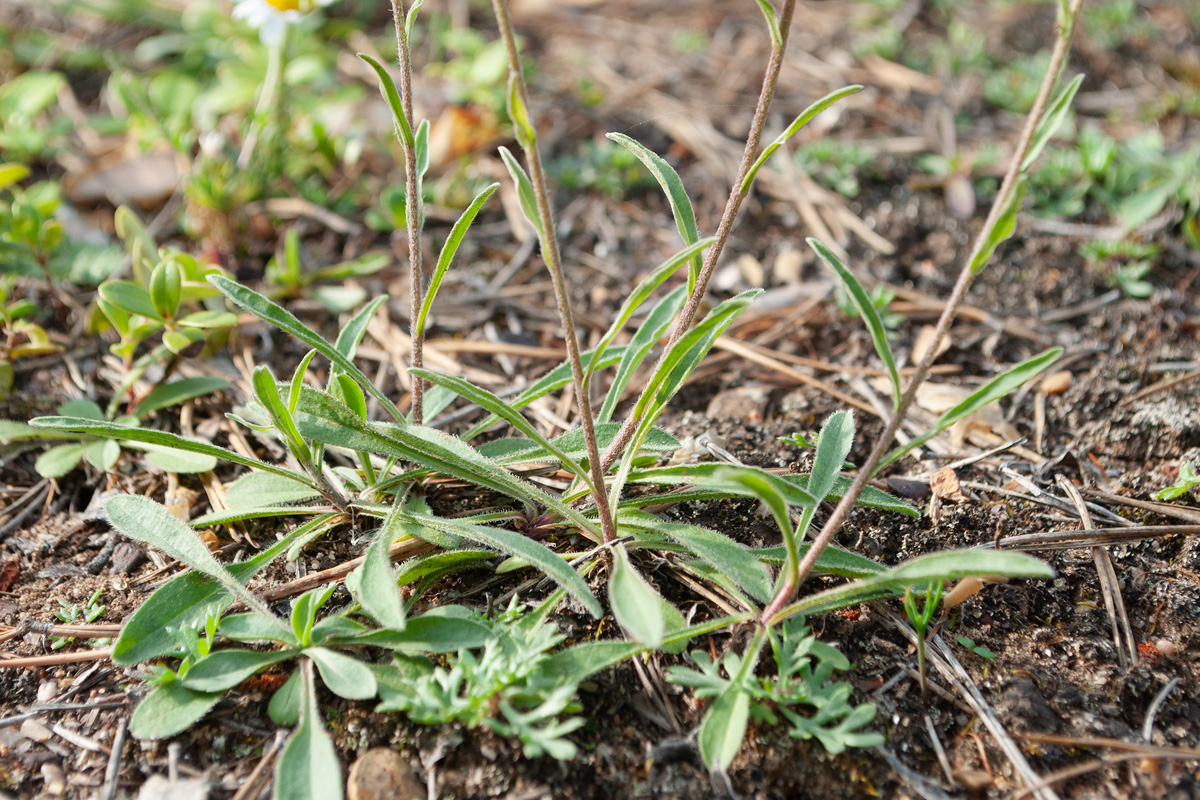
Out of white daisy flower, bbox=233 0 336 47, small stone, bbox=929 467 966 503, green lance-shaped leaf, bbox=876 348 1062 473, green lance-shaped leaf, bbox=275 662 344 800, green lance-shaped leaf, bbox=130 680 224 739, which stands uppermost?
white daisy flower, bbox=233 0 336 47

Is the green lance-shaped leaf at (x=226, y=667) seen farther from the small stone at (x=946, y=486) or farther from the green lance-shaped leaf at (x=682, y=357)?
the small stone at (x=946, y=486)

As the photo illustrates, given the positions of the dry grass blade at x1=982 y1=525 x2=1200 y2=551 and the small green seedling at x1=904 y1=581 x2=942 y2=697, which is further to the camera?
the dry grass blade at x1=982 y1=525 x2=1200 y2=551

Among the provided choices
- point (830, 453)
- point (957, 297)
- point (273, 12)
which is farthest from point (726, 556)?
point (273, 12)

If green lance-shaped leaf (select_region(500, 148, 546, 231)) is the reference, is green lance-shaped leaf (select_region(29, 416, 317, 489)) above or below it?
below

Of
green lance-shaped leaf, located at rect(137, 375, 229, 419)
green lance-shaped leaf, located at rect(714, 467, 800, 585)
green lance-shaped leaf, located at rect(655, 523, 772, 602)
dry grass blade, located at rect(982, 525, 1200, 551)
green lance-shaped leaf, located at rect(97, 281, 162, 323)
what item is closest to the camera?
green lance-shaped leaf, located at rect(714, 467, 800, 585)

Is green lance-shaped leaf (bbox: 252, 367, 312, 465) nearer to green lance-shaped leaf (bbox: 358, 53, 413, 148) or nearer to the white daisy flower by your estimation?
green lance-shaped leaf (bbox: 358, 53, 413, 148)

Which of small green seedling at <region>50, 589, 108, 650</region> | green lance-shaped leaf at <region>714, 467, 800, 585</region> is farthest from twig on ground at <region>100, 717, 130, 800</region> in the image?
green lance-shaped leaf at <region>714, 467, 800, 585</region>

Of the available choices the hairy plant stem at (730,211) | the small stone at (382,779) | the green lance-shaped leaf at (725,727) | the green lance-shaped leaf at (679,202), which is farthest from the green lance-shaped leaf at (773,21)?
the small stone at (382,779)

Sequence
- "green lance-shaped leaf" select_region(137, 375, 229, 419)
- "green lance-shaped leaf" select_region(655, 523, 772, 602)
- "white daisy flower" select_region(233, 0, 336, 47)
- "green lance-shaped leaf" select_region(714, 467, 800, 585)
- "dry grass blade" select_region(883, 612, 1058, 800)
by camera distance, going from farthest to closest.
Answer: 1. "white daisy flower" select_region(233, 0, 336, 47)
2. "green lance-shaped leaf" select_region(137, 375, 229, 419)
3. "green lance-shaped leaf" select_region(655, 523, 772, 602)
4. "dry grass blade" select_region(883, 612, 1058, 800)
5. "green lance-shaped leaf" select_region(714, 467, 800, 585)
